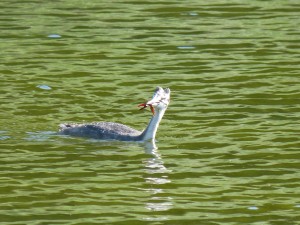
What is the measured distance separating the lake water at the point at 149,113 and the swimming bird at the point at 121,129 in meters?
0.17

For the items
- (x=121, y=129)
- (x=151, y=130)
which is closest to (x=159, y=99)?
(x=151, y=130)

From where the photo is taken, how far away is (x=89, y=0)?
32.5 m

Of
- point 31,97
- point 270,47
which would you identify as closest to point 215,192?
point 31,97

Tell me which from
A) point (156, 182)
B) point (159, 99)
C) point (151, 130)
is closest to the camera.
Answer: point (156, 182)

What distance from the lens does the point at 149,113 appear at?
22016 millimetres

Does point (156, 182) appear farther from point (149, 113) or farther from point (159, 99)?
point (149, 113)

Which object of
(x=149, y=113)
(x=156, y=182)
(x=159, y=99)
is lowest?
(x=149, y=113)

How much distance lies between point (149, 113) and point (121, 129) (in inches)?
98.8

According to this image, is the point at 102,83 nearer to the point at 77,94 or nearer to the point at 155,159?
the point at 77,94

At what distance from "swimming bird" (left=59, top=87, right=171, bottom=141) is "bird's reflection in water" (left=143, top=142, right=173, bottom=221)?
0.92ft

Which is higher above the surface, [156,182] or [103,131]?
[103,131]

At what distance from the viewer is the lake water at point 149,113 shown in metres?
15.6

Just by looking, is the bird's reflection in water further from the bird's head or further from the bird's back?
the bird's head

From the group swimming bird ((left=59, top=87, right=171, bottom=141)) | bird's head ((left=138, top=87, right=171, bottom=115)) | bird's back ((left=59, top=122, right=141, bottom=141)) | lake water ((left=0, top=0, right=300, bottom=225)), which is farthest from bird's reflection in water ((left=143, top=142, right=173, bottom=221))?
bird's head ((left=138, top=87, right=171, bottom=115))
